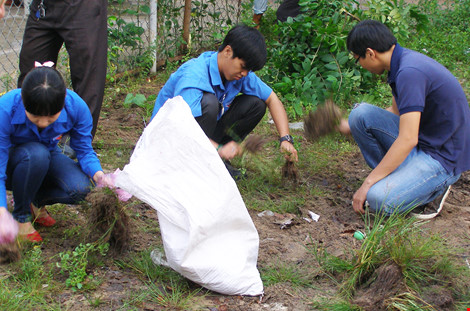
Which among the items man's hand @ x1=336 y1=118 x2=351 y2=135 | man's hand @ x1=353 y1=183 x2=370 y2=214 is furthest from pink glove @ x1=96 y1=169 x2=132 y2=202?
man's hand @ x1=336 y1=118 x2=351 y2=135

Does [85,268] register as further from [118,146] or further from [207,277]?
[118,146]

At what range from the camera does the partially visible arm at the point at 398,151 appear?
276cm

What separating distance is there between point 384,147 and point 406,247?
1.12 meters

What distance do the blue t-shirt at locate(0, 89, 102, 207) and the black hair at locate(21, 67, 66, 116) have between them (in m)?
0.18

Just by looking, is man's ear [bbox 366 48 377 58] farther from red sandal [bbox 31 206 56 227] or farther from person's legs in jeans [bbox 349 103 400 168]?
red sandal [bbox 31 206 56 227]

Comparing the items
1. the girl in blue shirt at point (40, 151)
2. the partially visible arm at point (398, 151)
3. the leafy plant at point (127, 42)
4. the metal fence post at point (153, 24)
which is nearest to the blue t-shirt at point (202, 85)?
the girl in blue shirt at point (40, 151)

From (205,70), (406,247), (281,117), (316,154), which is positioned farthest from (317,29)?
(406,247)

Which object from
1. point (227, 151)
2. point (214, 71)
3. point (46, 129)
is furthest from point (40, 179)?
point (214, 71)

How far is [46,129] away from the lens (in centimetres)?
254

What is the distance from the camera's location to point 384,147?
10.8 ft

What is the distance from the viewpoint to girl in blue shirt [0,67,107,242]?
225cm

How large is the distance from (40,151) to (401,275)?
172cm

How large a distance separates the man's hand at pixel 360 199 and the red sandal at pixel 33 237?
1.73 meters

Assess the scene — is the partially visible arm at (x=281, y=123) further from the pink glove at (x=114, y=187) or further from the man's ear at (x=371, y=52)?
the pink glove at (x=114, y=187)
